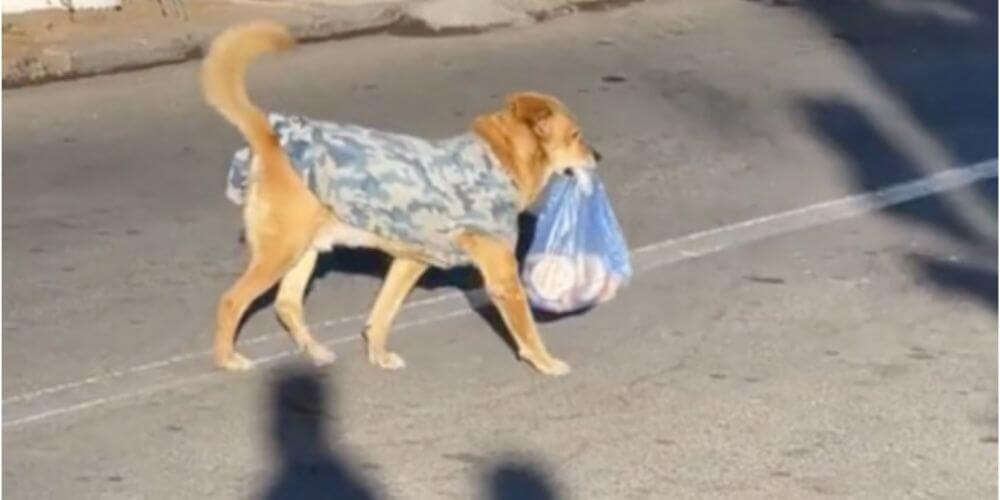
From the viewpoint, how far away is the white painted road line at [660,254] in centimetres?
692

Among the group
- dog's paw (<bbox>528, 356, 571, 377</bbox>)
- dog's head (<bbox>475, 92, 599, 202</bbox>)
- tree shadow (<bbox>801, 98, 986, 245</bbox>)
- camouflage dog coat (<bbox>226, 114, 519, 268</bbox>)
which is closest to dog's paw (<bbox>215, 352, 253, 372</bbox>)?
camouflage dog coat (<bbox>226, 114, 519, 268</bbox>)

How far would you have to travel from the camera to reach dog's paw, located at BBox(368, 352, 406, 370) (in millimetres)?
7223

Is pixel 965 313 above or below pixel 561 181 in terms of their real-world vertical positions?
below

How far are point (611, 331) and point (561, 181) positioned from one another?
0.58 m

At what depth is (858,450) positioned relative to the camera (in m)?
6.47

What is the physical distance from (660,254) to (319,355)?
1.73m

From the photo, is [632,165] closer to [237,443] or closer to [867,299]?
[867,299]

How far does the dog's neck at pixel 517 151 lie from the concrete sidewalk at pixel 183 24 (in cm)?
509

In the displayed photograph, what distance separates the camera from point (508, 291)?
706cm

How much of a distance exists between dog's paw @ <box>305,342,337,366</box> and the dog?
0.49 feet

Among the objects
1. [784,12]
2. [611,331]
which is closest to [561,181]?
[611,331]

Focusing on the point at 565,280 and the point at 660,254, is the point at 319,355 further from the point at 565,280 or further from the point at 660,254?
the point at 660,254

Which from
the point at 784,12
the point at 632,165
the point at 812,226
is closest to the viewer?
the point at 812,226

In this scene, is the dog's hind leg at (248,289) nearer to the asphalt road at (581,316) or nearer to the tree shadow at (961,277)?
the asphalt road at (581,316)
